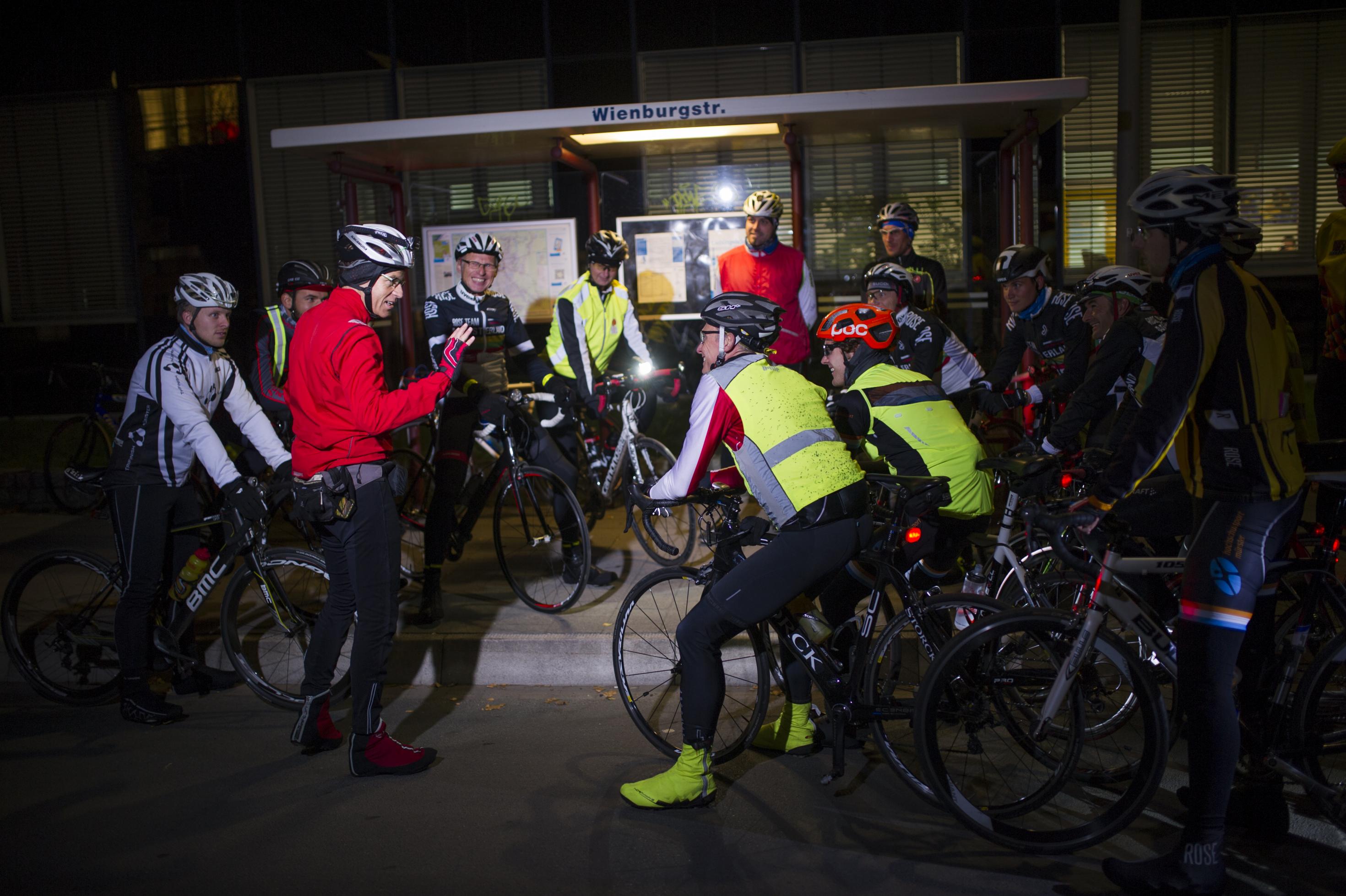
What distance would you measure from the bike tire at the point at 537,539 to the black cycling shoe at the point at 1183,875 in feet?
11.8

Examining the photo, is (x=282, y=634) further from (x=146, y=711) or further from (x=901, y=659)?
(x=901, y=659)

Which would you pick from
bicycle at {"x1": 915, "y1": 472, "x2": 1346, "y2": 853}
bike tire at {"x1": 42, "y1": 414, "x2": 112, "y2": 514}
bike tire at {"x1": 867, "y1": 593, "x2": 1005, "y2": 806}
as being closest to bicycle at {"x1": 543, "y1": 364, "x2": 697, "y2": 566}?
bike tire at {"x1": 867, "y1": 593, "x2": 1005, "y2": 806}

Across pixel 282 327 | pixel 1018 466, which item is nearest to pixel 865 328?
pixel 1018 466

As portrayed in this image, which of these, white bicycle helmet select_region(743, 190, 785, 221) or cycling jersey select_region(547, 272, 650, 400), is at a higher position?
white bicycle helmet select_region(743, 190, 785, 221)

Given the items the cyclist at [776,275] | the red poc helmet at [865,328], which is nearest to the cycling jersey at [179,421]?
the red poc helmet at [865,328]

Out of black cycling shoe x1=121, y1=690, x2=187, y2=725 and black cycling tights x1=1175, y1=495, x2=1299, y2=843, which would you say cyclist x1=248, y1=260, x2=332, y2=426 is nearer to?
black cycling shoe x1=121, y1=690, x2=187, y2=725

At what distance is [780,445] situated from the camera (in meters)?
3.95

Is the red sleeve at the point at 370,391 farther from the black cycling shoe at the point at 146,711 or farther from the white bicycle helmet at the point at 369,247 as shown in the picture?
the black cycling shoe at the point at 146,711

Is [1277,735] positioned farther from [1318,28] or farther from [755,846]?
[1318,28]

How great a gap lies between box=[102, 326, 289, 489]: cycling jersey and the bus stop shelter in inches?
145

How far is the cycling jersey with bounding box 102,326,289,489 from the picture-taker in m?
5.09

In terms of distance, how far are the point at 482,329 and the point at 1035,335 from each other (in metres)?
3.60

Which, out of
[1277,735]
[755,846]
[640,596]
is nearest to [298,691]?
[640,596]

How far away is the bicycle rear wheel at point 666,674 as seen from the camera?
14.5ft
